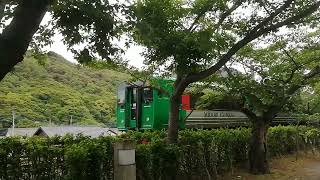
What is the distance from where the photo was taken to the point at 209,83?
1221 cm

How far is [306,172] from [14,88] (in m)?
29.0

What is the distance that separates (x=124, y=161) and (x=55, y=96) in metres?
31.7

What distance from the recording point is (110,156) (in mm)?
7848

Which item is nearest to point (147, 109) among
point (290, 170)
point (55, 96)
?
point (290, 170)

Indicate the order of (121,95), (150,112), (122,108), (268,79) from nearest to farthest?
(268,79) → (150,112) → (122,108) → (121,95)

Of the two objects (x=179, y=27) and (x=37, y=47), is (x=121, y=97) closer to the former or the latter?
(x=179, y=27)

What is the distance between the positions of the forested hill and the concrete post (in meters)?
22.8

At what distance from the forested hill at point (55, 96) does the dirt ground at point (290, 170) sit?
15.9 meters

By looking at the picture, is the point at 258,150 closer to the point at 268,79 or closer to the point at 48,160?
the point at 268,79

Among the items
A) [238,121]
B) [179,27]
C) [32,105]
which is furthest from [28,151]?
[32,105]

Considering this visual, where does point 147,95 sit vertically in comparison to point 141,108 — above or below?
above

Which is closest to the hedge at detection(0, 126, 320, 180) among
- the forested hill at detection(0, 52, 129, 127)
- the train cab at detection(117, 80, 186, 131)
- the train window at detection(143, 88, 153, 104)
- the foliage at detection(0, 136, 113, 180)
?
the foliage at detection(0, 136, 113, 180)

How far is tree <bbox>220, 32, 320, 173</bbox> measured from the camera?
1209cm

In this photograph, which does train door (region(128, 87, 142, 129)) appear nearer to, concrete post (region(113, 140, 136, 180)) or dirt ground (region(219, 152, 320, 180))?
dirt ground (region(219, 152, 320, 180))
